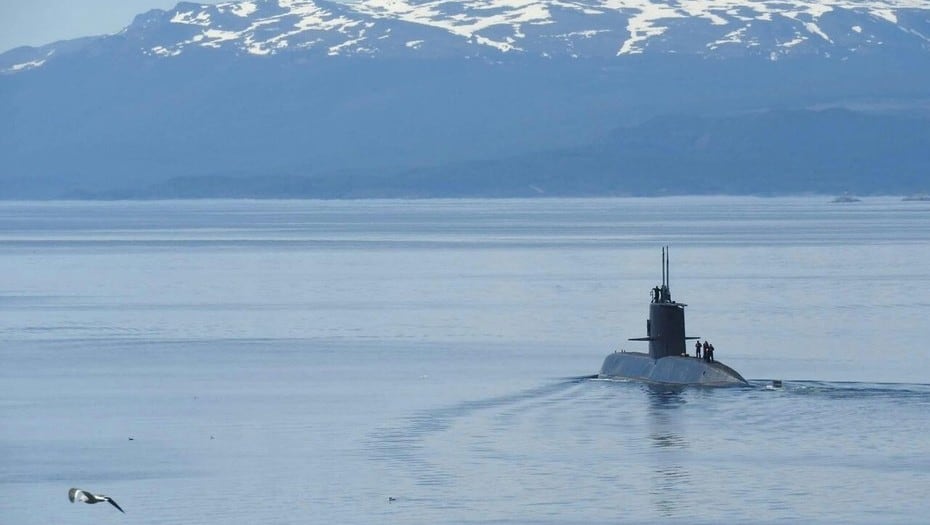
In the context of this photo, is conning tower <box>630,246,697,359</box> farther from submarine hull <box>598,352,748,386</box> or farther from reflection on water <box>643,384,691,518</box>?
reflection on water <box>643,384,691,518</box>

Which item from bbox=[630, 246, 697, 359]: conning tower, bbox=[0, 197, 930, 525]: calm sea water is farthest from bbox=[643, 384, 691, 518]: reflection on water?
bbox=[630, 246, 697, 359]: conning tower

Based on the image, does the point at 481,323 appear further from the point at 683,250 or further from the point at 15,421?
the point at 683,250

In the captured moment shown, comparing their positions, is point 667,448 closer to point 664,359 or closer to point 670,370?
point 670,370

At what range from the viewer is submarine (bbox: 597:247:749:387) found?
159 ft

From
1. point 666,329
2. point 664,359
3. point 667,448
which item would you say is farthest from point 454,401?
point 667,448

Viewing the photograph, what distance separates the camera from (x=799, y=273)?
97500mm

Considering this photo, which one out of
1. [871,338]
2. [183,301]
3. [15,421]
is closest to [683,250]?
[183,301]

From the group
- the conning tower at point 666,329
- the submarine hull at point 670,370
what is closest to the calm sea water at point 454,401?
the submarine hull at point 670,370

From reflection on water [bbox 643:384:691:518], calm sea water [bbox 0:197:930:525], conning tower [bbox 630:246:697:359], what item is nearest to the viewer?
reflection on water [bbox 643:384:691:518]

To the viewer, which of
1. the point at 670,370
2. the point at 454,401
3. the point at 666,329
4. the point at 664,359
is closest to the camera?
the point at 454,401

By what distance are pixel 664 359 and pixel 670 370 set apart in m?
0.48

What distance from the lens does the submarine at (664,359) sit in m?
48.4

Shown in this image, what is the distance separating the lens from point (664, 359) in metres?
49.3

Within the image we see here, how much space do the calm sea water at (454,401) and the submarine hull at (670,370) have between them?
853 mm
